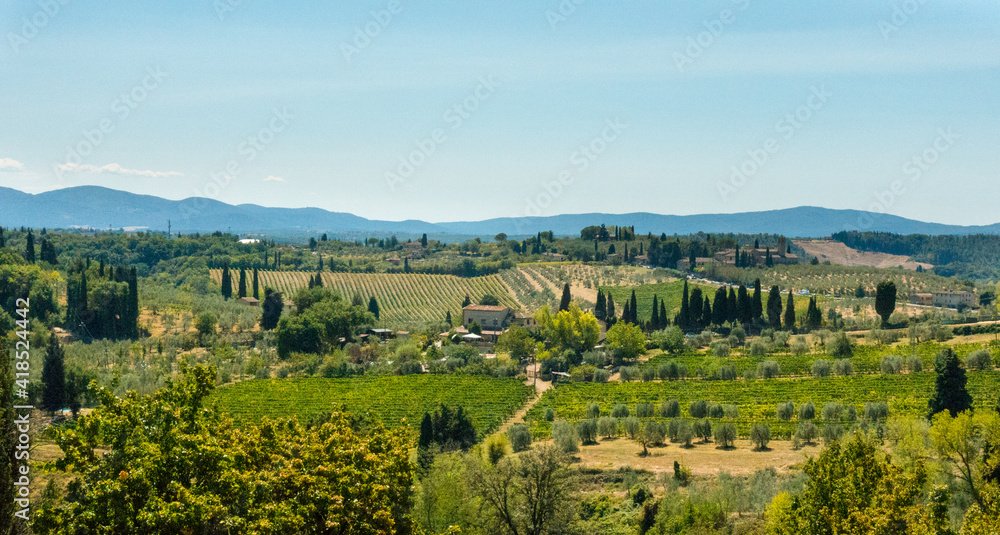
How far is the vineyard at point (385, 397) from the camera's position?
48000 mm

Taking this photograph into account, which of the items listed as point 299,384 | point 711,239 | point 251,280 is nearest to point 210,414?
point 299,384

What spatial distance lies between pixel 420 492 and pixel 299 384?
35942mm

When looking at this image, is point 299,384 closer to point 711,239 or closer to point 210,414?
point 210,414

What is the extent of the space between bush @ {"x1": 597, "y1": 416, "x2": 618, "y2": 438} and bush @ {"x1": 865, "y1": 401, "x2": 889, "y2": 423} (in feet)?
44.5

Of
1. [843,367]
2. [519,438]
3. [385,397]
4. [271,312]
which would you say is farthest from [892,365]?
[271,312]

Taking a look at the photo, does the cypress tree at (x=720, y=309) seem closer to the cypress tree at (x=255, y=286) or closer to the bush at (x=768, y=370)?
the bush at (x=768, y=370)

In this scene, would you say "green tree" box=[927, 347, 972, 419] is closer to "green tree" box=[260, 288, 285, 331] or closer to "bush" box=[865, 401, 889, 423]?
"bush" box=[865, 401, 889, 423]

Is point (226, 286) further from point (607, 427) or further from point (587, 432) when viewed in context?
point (607, 427)

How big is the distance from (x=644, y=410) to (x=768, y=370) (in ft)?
47.1

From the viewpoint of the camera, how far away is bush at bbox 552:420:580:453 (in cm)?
3934

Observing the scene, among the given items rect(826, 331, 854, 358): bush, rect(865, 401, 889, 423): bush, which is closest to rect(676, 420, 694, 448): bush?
rect(865, 401, 889, 423): bush

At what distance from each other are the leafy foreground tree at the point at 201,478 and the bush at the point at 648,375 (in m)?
46.2

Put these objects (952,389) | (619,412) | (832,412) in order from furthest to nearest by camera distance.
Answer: (619,412)
(832,412)
(952,389)

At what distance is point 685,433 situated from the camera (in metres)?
40.5
